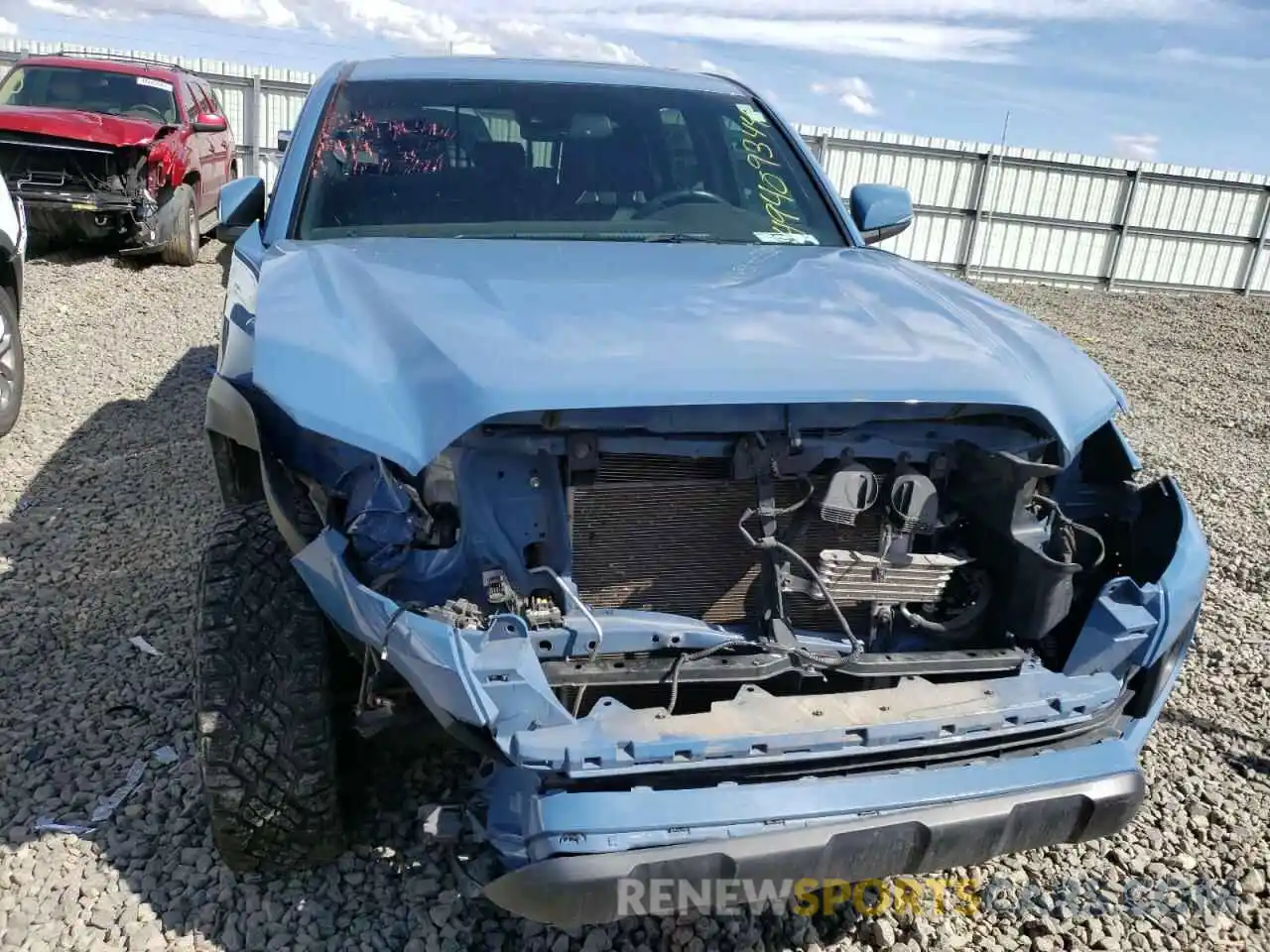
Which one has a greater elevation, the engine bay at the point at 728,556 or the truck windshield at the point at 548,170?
the truck windshield at the point at 548,170

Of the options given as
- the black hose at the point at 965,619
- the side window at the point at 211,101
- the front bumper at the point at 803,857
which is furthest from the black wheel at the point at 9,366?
the side window at the point at 211,101

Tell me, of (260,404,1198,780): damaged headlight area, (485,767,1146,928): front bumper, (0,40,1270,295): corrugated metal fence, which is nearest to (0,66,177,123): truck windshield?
(0,40,1270,295): corrugated metal fence

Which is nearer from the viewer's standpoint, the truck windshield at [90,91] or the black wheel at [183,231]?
the black wheel at [183,231]

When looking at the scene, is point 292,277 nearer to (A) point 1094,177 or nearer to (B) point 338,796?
(B) point 338,796

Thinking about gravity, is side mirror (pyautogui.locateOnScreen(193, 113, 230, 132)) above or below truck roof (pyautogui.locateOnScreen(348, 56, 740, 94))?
below

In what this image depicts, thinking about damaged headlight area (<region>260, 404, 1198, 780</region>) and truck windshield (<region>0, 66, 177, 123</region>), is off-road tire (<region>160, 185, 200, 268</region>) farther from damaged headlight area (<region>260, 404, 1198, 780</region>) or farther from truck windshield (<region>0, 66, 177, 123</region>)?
damaged headlight area (<region>260, 404, 1198, 780</region>)

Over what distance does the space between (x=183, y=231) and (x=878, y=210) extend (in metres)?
7.89

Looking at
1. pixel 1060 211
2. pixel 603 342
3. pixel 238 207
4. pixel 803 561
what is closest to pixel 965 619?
pixel 803 561

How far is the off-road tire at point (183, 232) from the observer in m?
9.42

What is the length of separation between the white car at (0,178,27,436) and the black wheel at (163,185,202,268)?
4.15 m

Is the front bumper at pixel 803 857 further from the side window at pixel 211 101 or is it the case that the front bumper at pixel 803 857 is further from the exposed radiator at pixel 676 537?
the side window at pixel 211 101

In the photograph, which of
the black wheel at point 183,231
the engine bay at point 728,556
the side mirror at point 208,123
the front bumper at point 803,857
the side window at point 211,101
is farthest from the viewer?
the side window at point 211,101

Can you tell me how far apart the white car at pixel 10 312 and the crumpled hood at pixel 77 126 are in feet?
12.1

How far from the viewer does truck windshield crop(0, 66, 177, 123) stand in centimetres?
959
